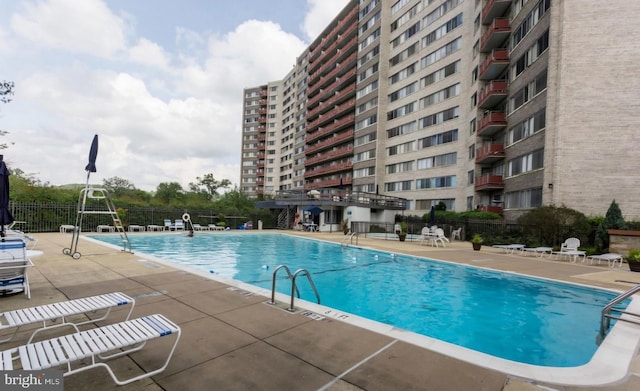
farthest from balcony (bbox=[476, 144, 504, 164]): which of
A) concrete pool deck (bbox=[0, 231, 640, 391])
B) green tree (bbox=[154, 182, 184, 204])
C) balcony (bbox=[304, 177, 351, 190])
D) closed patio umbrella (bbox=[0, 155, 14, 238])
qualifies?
green tree (bbox=[154, 182, 184, 204])

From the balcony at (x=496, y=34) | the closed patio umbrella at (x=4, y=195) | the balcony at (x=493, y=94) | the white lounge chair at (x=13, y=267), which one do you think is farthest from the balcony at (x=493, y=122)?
the white lounge chair at (x=13, y=267)

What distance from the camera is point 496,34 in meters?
31.6

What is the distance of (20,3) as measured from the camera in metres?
11.0

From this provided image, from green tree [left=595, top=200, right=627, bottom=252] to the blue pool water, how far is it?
11.0 m

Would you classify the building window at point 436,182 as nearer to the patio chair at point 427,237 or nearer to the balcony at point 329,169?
the balcony at point 329,169

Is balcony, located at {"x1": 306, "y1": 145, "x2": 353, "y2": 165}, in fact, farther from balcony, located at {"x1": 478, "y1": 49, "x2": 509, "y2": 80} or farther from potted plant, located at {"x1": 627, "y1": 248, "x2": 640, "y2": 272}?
potted plant, located at {"x1": 627, "y1": 248, "x2": 640, "y2": 272}

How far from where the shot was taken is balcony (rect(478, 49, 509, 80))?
31109mm

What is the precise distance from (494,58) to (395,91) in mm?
19846

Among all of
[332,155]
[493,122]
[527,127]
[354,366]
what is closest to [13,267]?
[354,366]

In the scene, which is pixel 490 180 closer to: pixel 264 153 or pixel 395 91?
pixel 395 91

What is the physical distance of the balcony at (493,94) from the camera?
31.0 metres

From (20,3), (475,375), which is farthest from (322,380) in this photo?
(20,3)

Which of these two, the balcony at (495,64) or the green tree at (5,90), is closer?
the green tree at (5,90)

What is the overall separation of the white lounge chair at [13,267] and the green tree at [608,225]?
963 inches
